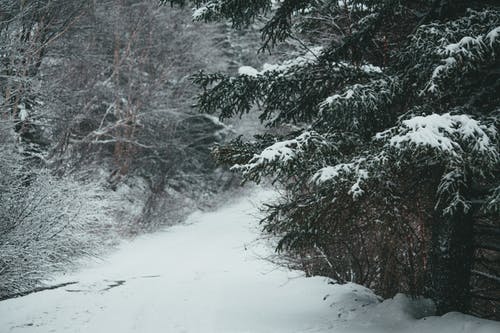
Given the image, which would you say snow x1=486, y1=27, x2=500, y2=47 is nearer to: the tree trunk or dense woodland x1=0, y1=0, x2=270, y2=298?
the tree trunk

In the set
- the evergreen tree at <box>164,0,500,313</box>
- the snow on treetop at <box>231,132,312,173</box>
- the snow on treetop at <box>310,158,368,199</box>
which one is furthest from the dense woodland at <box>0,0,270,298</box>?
the snow on treetop at <box>310,158,368,199</box>

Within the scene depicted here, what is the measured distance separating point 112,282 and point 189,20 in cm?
1369

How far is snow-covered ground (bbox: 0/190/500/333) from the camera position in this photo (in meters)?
5.01

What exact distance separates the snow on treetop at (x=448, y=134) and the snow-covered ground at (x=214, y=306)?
2.02 m

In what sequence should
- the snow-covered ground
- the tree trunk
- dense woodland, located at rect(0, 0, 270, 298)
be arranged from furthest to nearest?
dense woodland, located at rect(0, 0, 270, 298) → the snow-covered ground → the tree trunk

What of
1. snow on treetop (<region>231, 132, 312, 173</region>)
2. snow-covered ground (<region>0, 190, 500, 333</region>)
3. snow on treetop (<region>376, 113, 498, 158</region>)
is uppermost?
snow on treetop (<region>376, 113, 498, 158</region>)

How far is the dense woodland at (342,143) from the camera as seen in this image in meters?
3.50

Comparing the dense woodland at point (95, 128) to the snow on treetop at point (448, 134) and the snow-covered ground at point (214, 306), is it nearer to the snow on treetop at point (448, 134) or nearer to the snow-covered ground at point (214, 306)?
the snow-covered ground at point (214, 306)

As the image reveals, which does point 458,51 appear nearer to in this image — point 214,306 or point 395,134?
point 395,134

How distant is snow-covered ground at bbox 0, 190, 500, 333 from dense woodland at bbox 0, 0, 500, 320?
Answer: 47cm

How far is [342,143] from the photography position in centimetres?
427

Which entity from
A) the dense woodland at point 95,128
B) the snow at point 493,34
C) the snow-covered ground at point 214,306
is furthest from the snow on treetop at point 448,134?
the dense woodland at point 95,128

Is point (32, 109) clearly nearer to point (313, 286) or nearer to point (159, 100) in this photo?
point (159, 100)

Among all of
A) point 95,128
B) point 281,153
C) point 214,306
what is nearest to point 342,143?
point 281,153
